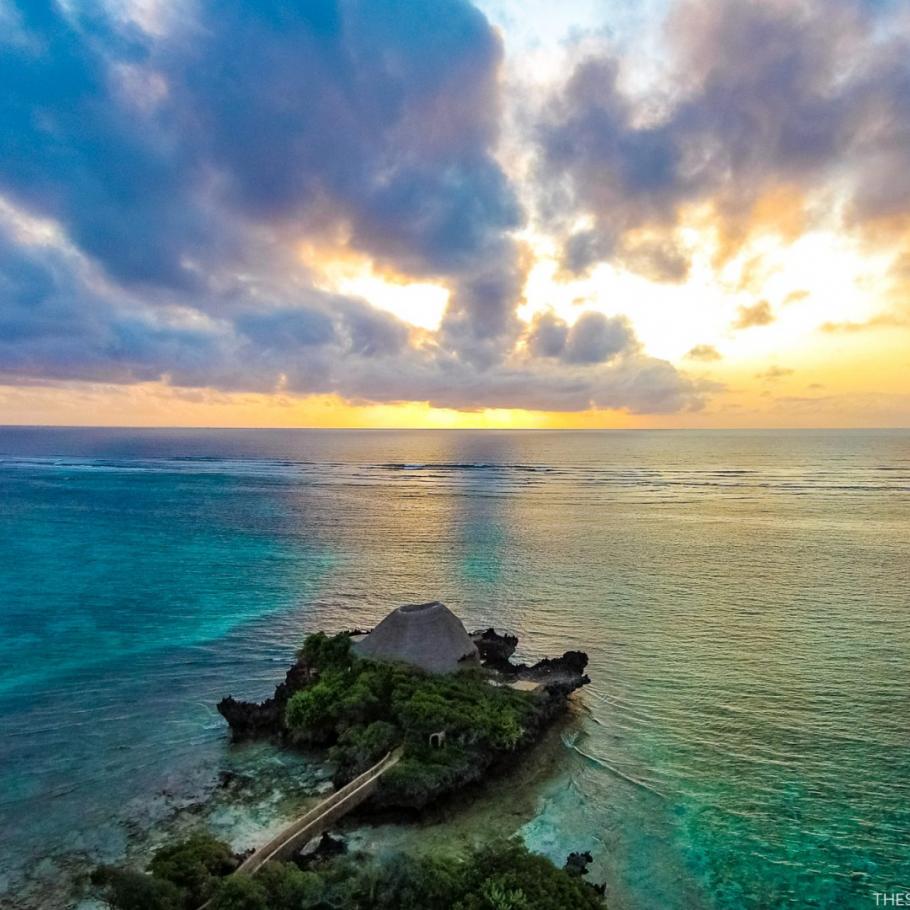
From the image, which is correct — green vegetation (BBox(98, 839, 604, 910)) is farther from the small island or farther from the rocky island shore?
the rocky island shore

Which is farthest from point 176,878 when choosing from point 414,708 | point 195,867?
point 414,708

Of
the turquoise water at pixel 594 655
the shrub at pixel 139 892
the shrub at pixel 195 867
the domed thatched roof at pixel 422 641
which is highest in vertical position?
the domed thatched roof at pixel 422 641

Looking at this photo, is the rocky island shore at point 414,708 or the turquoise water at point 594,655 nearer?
the turquoise water at point 594,655

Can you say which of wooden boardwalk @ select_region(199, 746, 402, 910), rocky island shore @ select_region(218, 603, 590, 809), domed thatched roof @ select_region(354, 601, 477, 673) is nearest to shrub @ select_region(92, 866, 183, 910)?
wooden boardwalk @ select_region(199, 746, 402, 910)

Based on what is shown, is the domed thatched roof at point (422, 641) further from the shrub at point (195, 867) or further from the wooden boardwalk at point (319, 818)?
the shrub at point (195, 867)

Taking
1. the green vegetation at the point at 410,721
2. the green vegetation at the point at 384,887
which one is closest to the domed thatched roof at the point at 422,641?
the green vegetation at the point at 410,721

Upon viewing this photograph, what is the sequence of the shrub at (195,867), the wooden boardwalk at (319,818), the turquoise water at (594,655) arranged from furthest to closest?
the turquoise water at (594,655) < the wooden boardwalk at (319,818) < the shrub at (195,867)
